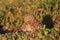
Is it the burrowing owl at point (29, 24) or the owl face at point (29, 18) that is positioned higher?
the owl face at point (29, 18)

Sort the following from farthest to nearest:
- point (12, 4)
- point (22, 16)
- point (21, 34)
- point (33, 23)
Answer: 1. point (12, 4)
2. point (22, 16)
3. point (33, 23)
4. point (21, 34)

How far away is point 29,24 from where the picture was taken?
6.82 meters

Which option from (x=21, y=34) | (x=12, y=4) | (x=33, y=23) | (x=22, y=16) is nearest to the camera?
(x=21, y=34)

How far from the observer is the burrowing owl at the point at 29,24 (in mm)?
6739

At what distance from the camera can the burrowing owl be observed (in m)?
6.74

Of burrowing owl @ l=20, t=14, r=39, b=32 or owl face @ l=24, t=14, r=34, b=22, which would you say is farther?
owl face @ l=24, t=14, r=34, b=22

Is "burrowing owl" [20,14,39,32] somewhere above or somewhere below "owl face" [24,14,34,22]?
below

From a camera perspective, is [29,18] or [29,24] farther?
[29,18]

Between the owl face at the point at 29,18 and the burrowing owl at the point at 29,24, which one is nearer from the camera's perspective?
the burrowing owl at the point at 29,24

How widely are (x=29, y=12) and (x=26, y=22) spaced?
568mm

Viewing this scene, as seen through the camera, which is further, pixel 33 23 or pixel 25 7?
pixel 25 7

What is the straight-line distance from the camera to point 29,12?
743 centimetres

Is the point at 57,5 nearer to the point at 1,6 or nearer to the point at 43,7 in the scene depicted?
the point at 43,7

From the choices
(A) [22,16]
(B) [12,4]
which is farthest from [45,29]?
(B) [12,4]
